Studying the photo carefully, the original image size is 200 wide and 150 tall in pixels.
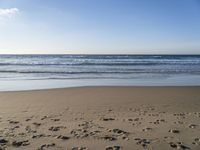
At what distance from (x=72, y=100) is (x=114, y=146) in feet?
14.8

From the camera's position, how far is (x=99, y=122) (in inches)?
214

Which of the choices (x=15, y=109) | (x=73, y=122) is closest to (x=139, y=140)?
(x=73, y=122)

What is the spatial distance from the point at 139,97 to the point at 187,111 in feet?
7.99

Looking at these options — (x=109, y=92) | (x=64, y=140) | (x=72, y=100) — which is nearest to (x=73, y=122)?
(x=64, y=140)

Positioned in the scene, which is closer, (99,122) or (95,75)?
(99,122)

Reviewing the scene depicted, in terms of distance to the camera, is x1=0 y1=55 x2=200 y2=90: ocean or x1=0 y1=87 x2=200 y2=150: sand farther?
x1=0 y1=55 x2=200 y2=90: ocean

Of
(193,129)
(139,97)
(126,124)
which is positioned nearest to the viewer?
(193,129)

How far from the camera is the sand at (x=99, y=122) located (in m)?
4.11

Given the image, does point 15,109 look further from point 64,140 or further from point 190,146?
point 190,146

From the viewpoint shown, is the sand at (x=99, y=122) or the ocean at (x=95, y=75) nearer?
the sand at (x=99, y=122)

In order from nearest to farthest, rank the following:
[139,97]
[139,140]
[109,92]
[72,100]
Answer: [139,140] < [72,100] < [139,97] < [109,92]

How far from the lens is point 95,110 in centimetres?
673

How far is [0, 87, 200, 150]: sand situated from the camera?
4105 mm

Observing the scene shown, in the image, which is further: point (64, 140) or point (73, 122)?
point (73, 122)
